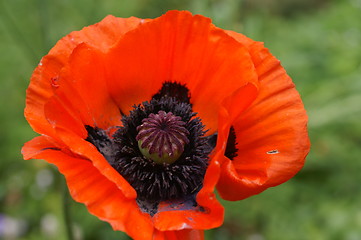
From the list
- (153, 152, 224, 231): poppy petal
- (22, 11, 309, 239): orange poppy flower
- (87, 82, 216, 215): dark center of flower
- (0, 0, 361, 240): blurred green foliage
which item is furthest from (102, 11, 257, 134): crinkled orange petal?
(0, 0, 361, 240): blurred green foliage

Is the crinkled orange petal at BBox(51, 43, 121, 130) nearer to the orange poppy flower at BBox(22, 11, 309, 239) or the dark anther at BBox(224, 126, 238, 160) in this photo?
the orange poppy flower at BBox(22, 11, 309, 239)

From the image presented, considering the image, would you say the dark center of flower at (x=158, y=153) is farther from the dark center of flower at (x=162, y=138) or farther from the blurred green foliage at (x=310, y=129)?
the blurred green foliage at (x=310, y=129)

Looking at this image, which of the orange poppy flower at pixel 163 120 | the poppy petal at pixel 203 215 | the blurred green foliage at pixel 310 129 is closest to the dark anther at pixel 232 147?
the orange poppy flower at pixel 163 120

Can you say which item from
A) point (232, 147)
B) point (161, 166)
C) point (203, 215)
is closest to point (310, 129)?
point (232, 147)

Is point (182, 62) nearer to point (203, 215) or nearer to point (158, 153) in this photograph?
point (158, 153)

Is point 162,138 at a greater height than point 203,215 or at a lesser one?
greater

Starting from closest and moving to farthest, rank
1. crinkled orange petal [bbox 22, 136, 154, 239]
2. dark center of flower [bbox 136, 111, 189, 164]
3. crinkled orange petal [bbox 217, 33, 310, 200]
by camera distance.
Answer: crinkled orange petal [bbox 22, 136, 154, 239], crinkled orange petal [bbox 217, 33, 310, 200], dark center of flower [bbox 136, 111, 189, 164]

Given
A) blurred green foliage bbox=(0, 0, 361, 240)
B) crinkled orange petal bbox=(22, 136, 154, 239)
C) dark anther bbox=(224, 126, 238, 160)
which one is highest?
crinkled orange petal bbox=(22, 136, 154, 239)

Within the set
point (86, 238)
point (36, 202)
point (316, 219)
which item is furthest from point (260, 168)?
point (36, 202)
